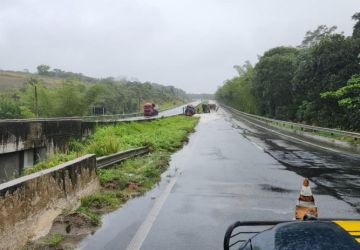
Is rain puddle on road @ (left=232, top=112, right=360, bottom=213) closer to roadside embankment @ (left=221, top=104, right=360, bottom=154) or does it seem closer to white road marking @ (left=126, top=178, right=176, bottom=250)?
roadside embankment @ (left=221, top=104, right=360, bottom=154)

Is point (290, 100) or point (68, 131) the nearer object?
point (68, 131)

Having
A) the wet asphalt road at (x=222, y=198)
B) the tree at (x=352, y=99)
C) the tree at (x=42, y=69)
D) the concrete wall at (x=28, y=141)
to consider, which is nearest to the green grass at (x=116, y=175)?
the wet asphalt road at (x=222, y=198)

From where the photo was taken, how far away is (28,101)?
2197 inches

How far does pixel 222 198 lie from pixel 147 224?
8.70 feet

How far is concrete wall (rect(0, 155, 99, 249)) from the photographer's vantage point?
20.4ft

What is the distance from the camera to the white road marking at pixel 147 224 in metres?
6.77

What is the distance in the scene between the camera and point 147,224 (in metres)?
7.96

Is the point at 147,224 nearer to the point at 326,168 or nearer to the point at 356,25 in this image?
the point at 326,168

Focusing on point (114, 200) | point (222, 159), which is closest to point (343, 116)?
point (222, 159)

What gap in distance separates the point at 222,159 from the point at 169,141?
6337 mm

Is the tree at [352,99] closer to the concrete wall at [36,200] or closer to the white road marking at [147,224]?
the white road marking at [147,224]

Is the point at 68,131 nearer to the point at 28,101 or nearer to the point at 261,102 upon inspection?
the point at 28,101

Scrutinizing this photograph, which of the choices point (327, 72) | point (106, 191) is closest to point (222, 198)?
point (106, 191)

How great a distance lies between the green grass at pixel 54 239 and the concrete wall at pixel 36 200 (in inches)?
7.4
